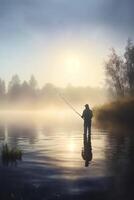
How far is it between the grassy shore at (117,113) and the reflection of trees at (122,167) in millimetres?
26664

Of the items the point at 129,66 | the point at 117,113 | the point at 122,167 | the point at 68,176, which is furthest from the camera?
the point at 129,66

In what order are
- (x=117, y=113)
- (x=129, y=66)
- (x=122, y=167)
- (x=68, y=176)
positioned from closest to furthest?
(x=68, y=176)
(x=122, y=167)
(x=117, y=113)
(x=129, y=66)

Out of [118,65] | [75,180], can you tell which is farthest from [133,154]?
[118,65]

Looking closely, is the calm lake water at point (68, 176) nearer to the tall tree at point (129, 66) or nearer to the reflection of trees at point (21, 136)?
the reflection of trees at point (21, 136)

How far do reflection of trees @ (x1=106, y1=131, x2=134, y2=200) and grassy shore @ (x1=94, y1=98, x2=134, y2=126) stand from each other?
26664mm

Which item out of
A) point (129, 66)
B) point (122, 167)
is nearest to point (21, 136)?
point (122, 167)

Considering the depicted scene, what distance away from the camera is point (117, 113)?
60.2m

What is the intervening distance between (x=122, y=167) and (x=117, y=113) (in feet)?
132

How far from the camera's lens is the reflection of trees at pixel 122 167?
599 inches

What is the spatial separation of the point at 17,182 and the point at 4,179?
37.6 inches

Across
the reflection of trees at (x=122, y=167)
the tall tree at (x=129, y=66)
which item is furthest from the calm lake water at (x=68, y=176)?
the tall tree at (x=129, y=66)

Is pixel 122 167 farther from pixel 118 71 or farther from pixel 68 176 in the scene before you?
pixel 118 71

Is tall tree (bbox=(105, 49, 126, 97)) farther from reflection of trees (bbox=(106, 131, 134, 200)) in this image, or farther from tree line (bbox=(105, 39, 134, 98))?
reflection of trees (bbox=(106, 131, 134, 200))

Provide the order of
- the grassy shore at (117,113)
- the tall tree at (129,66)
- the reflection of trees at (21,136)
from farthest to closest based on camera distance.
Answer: the tall tree at (129,66), the grassy shore at (117,113), the reflection of trees at (21,136)
